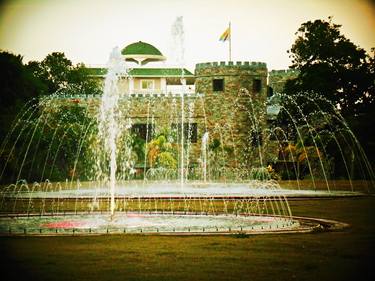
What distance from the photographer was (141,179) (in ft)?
144

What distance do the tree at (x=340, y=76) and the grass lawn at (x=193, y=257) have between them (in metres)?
31.9

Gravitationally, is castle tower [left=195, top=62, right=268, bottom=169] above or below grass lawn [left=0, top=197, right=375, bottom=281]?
above

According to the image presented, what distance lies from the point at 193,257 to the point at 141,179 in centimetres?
3413

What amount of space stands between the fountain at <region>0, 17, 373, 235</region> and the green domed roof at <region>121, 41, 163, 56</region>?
9.44 metres

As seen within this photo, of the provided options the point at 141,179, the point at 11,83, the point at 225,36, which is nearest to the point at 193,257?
the point at 141,179

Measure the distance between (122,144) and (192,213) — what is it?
3159cm

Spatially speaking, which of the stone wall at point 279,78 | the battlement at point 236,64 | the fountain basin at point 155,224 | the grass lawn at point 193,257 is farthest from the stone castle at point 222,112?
the grass lawn at point 193,257

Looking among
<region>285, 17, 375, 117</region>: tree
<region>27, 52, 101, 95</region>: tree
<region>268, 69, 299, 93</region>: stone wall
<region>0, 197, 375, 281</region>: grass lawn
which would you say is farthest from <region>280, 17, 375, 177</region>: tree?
<region>0, 197, 375, 281</region>: grass lawn

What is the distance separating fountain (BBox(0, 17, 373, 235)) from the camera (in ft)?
49.4

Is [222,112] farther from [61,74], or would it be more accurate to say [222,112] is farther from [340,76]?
[61,74]

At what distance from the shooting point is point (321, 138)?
1625 inches

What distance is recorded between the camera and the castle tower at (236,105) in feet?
165

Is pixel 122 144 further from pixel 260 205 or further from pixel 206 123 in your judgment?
pixel 260 205

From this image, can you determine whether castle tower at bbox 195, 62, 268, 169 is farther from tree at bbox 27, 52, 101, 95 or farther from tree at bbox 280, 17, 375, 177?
tree at bbox 27, 52, 101, 95
